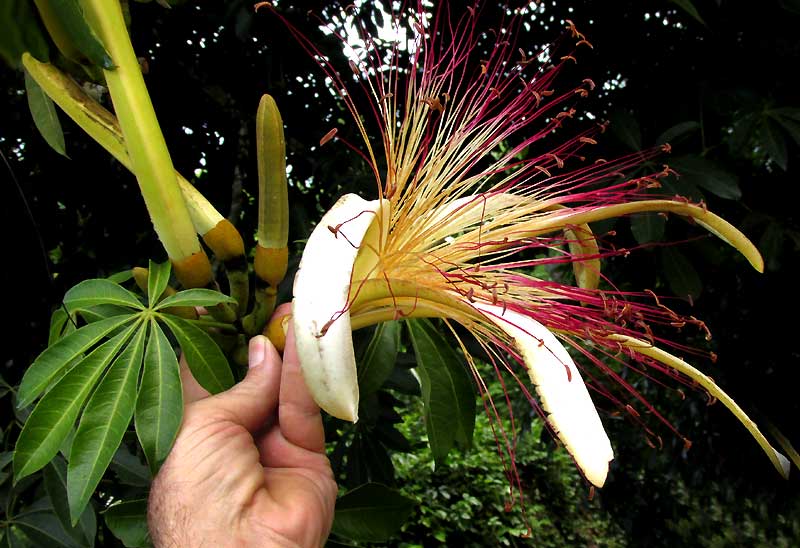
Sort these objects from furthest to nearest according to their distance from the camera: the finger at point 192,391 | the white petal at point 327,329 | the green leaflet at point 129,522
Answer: the green leaflet at point 129,522 → the finger at point 192,391 → the white petal at point 327,329

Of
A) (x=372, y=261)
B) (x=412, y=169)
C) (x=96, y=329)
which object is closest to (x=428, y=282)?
(x=372, y=261)

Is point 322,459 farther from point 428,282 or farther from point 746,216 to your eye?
point 746,216

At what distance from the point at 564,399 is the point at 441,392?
1.58 feet

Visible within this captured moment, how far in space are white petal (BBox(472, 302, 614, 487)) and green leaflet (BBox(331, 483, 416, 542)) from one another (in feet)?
1.97

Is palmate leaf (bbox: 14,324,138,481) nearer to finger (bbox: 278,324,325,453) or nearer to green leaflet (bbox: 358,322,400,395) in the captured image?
finger (bbox: 278,324,325,453)

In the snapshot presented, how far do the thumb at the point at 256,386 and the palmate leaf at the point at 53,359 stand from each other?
0.66ft

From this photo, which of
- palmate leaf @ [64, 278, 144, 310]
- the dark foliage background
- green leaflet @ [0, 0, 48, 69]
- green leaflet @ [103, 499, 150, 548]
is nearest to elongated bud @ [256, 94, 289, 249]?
palmate leaf @ [64, 278, 144, 310]

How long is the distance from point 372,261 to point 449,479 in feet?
15.2

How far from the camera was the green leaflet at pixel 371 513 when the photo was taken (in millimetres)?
1291

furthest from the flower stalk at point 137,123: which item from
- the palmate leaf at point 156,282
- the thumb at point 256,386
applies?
the thumb at point 256,386

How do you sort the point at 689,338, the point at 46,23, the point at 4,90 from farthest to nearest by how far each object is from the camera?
the point at 689,338 → the point at 4,90 → the point at 46,23

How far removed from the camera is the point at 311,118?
2.33 meters

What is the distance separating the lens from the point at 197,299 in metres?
0.91

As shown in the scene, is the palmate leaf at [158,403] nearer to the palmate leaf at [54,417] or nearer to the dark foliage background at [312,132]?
the palmate leaf at [54,417]
